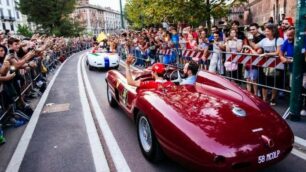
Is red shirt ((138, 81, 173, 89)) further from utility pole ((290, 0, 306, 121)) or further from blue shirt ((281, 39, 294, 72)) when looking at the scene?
blue shirt ((281, 39, 294, 72))

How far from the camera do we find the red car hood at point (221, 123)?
10.1ft

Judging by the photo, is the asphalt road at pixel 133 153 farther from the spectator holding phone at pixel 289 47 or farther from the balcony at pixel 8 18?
the balcony at pixel 8 18

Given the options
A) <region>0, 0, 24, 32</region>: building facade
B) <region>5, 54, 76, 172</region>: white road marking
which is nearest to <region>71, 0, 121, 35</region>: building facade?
<region>0, 0, 24, 32</region>: building facade

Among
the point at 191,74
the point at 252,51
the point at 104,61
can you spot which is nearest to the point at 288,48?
the point at 252,51

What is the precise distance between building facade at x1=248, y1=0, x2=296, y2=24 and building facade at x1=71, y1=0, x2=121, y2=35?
73217 mm

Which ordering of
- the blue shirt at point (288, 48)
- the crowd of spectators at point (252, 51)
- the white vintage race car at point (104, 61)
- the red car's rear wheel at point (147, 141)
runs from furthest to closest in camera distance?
the white vintage race car at point (104, 61), the crowd of spectators at point (252, 51), the blue shirt at point (288, 48), the red car's rear wheel at point (147, 141)

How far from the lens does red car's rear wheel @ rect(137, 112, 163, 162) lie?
3.99 m

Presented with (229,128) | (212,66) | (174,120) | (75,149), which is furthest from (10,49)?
(229,128)

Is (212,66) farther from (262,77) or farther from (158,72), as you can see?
(158,72)

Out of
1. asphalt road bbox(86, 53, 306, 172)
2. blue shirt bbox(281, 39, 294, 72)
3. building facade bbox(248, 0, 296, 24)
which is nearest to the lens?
asphalt road bbox(86, 53, 306, 172)

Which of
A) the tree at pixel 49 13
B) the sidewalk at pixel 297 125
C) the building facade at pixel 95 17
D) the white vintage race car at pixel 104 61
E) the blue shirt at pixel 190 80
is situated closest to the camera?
the sidewalk at pixel 297 125

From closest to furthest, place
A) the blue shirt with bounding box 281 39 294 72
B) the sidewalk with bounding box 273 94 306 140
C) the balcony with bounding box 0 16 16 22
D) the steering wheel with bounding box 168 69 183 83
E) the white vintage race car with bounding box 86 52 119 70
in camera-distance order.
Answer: the sidewalk with bounding box 273 94 306 140, the steering wheel with bounding box 168 69 183 83, the blue shirt with bounding box 281 39 294 72, the white vintage race car with bounding box 86 52 119 70, the balcony with bounding box 0 16 16 22

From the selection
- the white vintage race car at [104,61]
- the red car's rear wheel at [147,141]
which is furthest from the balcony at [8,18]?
the red car's rear wheel at [147,141]

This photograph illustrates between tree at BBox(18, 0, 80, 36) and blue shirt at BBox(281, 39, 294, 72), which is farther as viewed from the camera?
Result: tree at BBox(18, 0, 80, 36)
